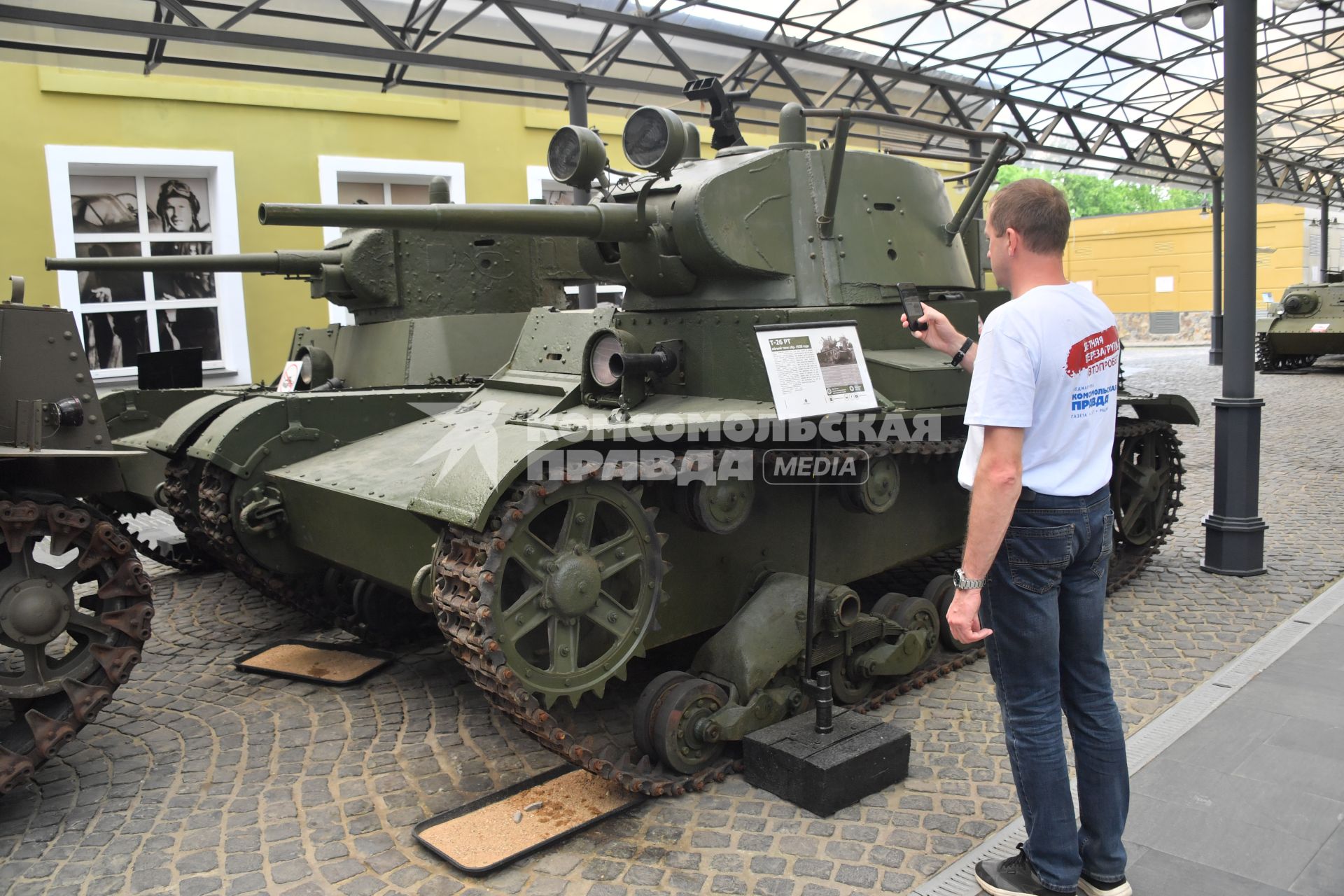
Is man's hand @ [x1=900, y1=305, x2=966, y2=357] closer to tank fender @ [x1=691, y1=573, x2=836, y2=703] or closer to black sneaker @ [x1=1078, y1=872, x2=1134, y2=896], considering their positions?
tank fender @ [x1=691, y1=573, x2=836, y2=703]

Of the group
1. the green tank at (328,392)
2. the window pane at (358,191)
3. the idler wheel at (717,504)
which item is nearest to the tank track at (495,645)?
the idler wheel at (717,504)

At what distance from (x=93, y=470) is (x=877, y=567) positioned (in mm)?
3987

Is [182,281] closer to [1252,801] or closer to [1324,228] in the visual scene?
[1252,801]

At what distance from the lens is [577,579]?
4.28m

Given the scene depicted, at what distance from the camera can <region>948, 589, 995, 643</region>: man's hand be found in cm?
315

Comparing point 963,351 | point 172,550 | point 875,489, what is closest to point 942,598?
point 875,489

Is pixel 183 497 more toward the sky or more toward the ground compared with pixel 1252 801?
more toward the sky

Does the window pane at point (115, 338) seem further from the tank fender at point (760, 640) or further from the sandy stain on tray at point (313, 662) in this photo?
the tank fender at point (760, 640)

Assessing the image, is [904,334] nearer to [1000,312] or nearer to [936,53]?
[1000,312]

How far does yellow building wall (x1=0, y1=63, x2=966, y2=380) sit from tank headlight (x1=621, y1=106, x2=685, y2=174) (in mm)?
7408

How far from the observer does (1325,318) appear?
21562 mm

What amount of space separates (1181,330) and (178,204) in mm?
34367

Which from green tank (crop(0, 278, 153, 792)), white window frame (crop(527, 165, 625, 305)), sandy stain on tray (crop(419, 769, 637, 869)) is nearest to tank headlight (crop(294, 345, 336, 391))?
green tank (crop(0, 278, 153, 792))

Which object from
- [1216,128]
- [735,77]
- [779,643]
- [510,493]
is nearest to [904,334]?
[779,643]
